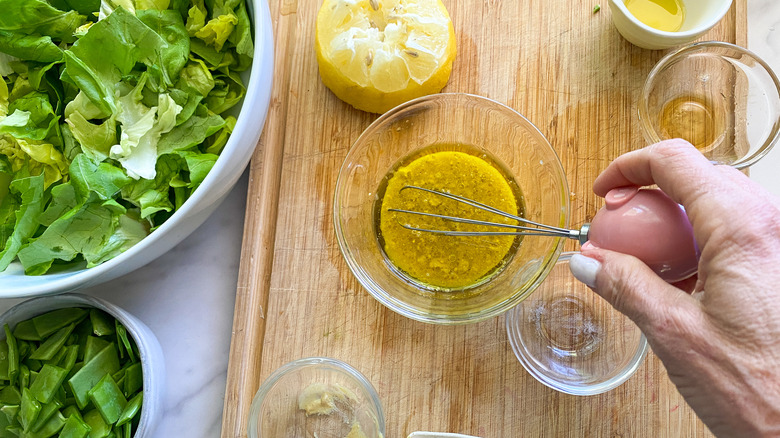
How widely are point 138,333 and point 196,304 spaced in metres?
0.17

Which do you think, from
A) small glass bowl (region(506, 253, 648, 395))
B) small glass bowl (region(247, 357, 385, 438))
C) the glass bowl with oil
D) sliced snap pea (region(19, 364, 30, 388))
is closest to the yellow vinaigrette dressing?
the glass bowl with oil

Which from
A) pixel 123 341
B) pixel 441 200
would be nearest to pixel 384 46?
pixel 441 200

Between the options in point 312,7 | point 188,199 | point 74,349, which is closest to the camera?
point 188,199

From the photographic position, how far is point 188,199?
3.38ft

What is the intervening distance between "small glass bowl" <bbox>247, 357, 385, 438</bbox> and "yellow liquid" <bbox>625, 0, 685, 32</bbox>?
2.89 ft

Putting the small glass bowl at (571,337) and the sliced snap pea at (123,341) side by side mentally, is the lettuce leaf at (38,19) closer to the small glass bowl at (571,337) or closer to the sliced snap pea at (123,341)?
the sliced snap pea at (123,341)

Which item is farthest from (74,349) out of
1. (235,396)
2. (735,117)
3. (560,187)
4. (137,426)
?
(735,117)

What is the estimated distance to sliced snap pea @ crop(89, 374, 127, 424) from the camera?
3.54ft

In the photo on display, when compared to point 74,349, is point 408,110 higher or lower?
higher

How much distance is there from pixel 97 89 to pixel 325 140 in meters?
0.41

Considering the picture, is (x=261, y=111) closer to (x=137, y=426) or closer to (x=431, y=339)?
(x=431, y=339)

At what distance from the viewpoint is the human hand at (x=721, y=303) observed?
751mm

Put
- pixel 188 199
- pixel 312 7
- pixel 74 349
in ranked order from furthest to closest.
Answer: pixel 312 7 → pixel 74 349 → pixel 188 199

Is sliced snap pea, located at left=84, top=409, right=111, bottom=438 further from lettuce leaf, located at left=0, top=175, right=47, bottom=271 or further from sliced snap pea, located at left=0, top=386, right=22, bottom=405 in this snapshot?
lettuce leaf, located at left=0, top=175, right=47, bottom=271
